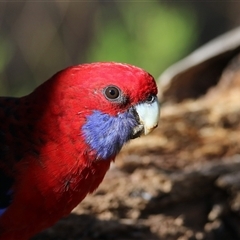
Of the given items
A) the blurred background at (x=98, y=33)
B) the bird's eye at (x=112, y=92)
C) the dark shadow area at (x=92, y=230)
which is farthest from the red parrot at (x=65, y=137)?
the blurred background at (x=98, y=33)

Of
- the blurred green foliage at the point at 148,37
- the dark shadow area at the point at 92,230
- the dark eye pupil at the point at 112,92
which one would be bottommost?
the dark shadow area at the point at 92,230

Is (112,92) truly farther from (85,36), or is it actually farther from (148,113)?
(85,36)

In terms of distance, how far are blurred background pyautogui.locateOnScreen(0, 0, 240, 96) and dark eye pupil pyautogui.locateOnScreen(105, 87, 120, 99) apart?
276 cm

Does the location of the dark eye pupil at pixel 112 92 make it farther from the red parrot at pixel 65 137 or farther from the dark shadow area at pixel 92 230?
the dark shadow area at pixel 92 230

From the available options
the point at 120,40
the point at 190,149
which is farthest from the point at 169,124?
the point at 120,40

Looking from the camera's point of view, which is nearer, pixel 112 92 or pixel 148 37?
pixel 112 92

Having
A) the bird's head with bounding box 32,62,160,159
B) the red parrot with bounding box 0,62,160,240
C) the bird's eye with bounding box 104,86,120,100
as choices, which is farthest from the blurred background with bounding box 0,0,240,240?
the bird's eye with bounding box 104,86,120,100

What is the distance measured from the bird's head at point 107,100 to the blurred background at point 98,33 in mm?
2691

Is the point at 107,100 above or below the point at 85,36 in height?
below

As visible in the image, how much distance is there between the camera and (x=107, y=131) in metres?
2.30

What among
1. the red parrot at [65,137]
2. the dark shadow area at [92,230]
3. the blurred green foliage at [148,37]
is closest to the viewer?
the red parrot at [65,137]

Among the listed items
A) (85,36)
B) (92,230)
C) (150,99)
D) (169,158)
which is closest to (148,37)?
(85,36)

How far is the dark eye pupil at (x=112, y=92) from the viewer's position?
225 centimetres

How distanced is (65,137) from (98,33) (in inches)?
136
